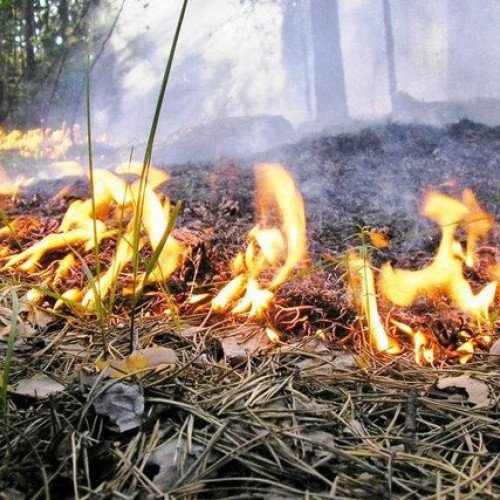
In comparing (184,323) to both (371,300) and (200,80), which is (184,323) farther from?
(200,80)

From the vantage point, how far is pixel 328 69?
5355 mm

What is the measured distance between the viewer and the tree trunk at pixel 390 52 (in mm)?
5102

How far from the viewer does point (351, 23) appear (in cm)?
521

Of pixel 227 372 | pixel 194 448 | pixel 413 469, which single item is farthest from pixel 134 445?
pixel 413 469

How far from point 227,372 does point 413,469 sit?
529mm

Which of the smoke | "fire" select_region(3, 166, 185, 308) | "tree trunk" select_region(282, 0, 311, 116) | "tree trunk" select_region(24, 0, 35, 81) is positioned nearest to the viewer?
"fire" select_region(3, 166, 185, 308)

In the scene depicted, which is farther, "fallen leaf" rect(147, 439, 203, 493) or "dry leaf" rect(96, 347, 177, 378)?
"dry leaf" rect(96, 347, 177, 378)

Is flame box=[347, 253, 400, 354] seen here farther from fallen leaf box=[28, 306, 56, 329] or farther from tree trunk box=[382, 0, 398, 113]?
tree trunk box=[382, 0, 398, 113]

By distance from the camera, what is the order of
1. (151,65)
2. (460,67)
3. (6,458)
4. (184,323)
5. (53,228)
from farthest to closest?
(151,65)
(460,67)
(53,228)
(184,323)
(6,458)

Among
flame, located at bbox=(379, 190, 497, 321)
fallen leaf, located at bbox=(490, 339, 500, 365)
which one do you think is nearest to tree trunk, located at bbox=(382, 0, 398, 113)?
flame, located at bbox=(379, 190, 497, 321)

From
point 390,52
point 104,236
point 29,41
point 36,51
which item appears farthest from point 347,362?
point 29,41

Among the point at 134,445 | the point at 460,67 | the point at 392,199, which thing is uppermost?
the point at 460,67

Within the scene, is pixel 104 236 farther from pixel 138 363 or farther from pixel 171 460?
pixel 171 460

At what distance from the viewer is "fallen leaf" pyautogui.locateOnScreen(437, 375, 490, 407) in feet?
4.01
